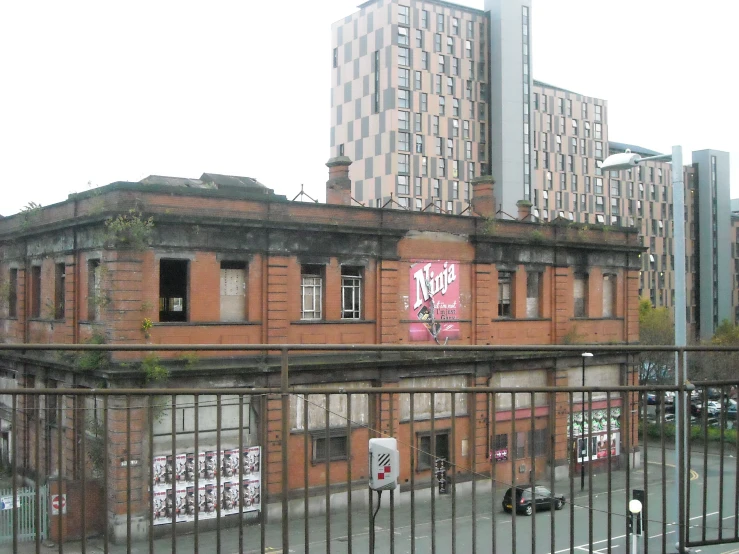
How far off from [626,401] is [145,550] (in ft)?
27.1

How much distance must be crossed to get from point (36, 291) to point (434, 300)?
14.4 meters

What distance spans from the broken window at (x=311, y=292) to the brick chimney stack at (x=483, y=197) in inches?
327

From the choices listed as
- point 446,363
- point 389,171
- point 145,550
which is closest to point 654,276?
point 389,171

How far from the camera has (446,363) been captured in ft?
87.5

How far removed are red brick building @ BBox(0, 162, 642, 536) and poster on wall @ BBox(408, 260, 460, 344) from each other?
6 cm

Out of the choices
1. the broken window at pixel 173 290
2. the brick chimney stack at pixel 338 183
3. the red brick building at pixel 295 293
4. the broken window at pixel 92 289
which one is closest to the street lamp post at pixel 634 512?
the red brick building at pixel 295 293

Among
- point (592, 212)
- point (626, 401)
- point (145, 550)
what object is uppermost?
point (592, 212)

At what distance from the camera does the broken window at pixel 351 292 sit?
26.6m

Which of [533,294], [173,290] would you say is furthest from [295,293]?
[533,294]

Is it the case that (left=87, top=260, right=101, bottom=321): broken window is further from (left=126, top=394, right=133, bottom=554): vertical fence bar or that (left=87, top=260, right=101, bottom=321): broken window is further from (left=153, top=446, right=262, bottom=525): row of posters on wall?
(left=126, top=394, right=133, bottom=554): vertical fence bar

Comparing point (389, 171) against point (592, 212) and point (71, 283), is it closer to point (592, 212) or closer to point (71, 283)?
point (592, 212)

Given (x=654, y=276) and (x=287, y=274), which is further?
(x=654, y=276)

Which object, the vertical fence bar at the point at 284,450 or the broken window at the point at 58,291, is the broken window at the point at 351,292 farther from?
the vertical fence bar at the point at 284,450

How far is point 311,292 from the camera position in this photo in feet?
84.8
